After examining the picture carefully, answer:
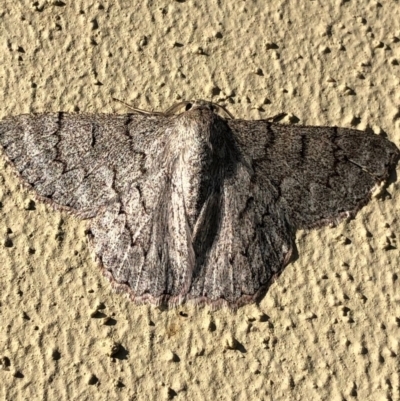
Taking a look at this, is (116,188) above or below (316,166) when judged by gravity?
below

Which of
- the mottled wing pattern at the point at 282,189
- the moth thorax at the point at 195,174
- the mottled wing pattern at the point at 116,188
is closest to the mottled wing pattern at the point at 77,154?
the mottled wing pattern at the point at 116,188

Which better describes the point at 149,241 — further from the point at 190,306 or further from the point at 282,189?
the point at 282,189

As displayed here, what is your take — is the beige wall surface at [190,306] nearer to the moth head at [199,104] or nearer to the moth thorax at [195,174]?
the moth head at [199,104]

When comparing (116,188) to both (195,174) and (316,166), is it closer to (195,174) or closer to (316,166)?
(195,174)

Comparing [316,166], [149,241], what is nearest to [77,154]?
[149,241]

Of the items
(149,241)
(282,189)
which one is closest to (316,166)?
(282,189)

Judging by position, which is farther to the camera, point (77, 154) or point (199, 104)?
point (199, 104)

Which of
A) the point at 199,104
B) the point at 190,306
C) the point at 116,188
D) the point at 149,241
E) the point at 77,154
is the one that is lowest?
the point at 190,306
